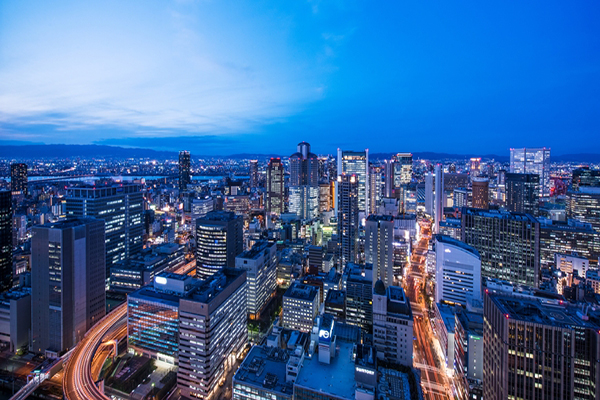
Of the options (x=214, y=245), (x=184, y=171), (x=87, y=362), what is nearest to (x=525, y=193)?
(x=214, y=245)

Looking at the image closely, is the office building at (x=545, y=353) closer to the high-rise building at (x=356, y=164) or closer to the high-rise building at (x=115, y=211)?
the high-rise building at (x=115, y=211)

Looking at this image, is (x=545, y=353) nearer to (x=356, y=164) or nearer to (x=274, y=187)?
(x=356, y=164)

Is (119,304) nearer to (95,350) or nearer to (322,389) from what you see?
(95,350)

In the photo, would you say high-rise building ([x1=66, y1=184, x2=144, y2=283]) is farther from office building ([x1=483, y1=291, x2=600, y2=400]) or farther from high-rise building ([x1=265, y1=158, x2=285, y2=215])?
high-rise building ([x1=265, y1=158, x2=285, y2=215])

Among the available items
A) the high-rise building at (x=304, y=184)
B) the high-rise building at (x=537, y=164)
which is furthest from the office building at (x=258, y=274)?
the high-rise building at (x=537, y=164)

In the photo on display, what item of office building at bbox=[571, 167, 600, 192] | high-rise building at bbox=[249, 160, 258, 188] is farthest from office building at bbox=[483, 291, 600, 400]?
high-rise building at bbox=[249, 160, 258, 188]

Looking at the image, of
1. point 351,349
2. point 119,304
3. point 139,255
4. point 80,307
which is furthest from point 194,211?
point 351,349
